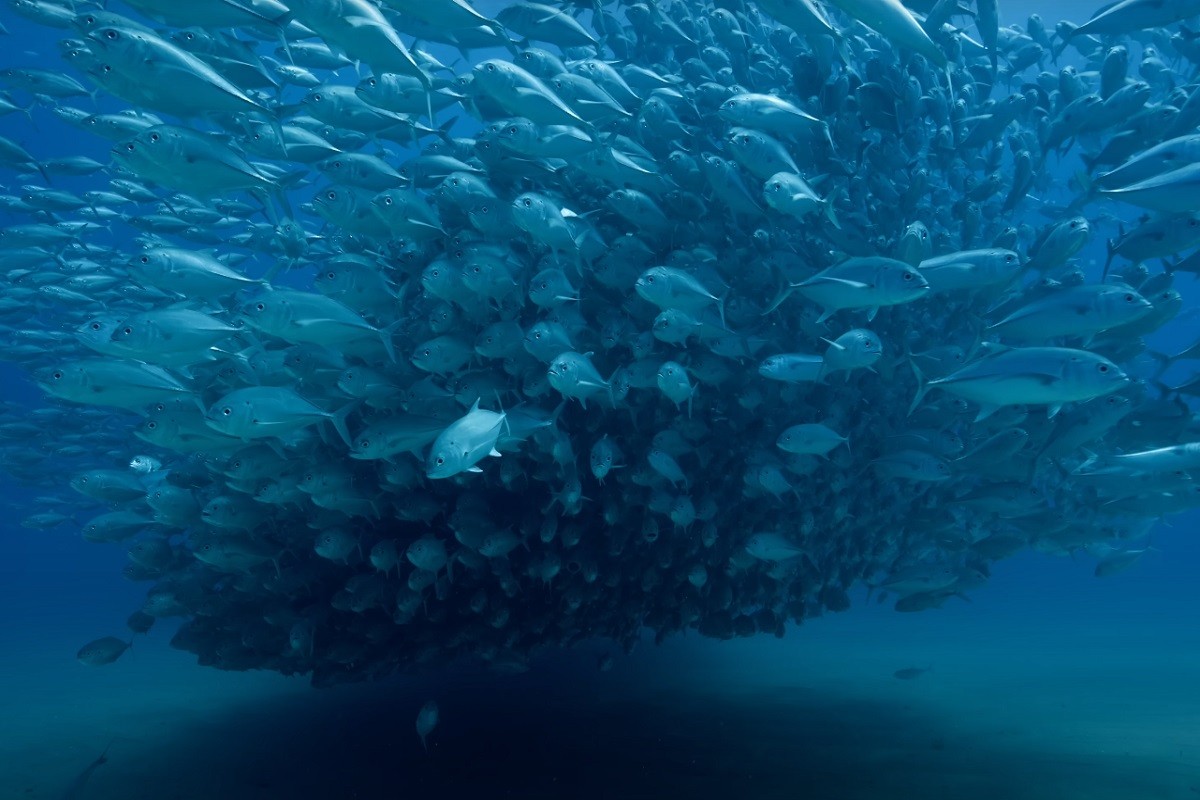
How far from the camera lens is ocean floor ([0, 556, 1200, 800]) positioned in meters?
5.51

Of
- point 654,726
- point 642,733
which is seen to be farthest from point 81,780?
point 654,726

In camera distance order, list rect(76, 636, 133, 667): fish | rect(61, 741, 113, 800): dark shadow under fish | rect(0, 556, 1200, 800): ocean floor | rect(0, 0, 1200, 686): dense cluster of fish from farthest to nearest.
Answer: rect(76, 636, 133, 667): fish < rect(61, 741, 113, 800): dark shadow under fish < rect(0, 556, 1200, 800): ocean floor < rect(0, 0, 1200, 686): dense cluster of fish

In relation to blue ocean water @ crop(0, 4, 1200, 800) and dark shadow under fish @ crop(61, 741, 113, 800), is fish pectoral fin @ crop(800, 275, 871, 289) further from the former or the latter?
dark shadow under fish @ crop(61, 741, 113, 800)

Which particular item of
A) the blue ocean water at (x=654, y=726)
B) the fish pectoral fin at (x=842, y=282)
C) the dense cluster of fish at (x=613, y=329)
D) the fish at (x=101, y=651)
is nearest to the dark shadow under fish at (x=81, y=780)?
the blue ocean water at (x=654, y=726)

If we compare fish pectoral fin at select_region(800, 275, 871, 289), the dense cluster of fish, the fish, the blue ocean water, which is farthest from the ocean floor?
fish pectoral fin at select_region(800, 275, 871, 289)

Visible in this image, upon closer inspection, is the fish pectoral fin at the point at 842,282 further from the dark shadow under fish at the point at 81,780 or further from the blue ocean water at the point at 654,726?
the dark shadow under fish at the point at 81,780

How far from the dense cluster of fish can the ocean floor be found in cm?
92

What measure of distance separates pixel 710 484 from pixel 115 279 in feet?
30.1

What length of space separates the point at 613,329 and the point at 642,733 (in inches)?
165

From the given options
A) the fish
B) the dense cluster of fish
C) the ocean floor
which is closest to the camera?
the dense cluster of fish

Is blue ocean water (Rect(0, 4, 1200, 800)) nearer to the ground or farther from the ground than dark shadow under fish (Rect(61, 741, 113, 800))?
farther from the ground

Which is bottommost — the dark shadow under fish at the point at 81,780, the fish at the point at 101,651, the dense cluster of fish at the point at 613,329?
the dark shadow under fish at the point at 81,780

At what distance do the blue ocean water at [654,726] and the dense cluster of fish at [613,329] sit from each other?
0.97 m

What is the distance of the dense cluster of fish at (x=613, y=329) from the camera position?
14.7ft
